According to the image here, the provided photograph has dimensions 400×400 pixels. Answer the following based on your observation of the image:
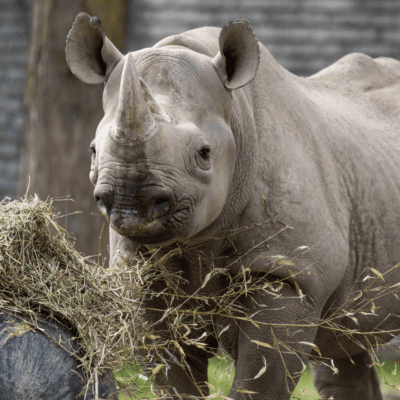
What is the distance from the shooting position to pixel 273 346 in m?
3.55

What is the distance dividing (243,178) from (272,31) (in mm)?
6201

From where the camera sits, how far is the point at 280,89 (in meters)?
3.99

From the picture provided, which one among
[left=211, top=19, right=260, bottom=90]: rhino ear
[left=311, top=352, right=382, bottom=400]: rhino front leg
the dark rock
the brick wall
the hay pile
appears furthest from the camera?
the brick wall

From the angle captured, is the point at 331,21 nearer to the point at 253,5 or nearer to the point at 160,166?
the point at 253,5

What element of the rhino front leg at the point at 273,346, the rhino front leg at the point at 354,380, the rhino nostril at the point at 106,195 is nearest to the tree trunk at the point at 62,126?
the rhino front leg at the point at 354,380

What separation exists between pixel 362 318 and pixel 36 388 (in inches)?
79.5

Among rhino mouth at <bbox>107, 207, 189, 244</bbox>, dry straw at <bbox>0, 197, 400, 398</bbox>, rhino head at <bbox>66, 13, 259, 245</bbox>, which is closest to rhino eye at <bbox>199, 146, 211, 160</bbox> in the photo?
rhino head at <bbox>66, 13, 259, 245</bbox>

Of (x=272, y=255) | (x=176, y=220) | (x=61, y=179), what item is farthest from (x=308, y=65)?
(x=176, y=220)

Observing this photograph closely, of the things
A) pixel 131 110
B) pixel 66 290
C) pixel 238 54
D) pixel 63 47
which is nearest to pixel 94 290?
pixel 66 290

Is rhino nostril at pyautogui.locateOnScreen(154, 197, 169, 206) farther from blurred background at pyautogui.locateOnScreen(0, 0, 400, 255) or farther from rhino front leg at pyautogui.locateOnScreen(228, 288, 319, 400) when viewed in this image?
blurred background at pyautogui.locateOnScreen(0, 0, 400, 255)

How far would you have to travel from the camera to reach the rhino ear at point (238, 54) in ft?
10.9

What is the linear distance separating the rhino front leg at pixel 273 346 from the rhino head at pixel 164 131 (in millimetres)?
535

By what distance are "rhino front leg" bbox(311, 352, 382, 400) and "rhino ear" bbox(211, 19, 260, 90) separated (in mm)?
2679

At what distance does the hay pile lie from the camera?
3.00 m
